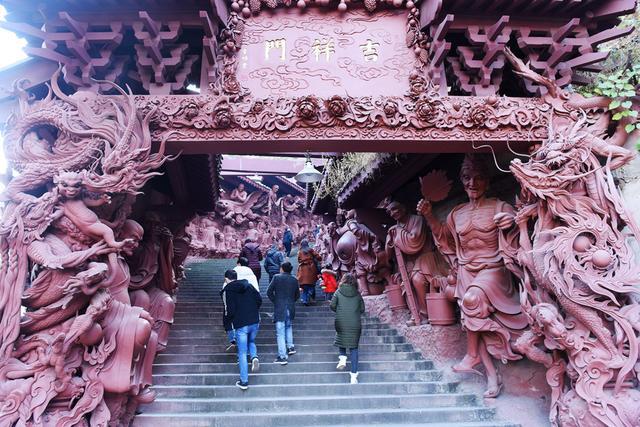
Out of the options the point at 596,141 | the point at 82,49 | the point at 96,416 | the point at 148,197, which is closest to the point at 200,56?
the point at 82,49

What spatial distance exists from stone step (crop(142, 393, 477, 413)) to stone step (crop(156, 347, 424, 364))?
3.78ft

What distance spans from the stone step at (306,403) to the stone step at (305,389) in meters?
0.14

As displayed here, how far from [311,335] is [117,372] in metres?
4.32

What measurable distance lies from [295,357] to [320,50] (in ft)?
14.3

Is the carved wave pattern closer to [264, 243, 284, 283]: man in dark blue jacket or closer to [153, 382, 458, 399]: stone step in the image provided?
[153, 382, 458, 399]: stone step

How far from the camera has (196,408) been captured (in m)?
4.90

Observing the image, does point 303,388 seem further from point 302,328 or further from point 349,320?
point 302,328

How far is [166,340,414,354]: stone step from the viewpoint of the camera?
21.7ft

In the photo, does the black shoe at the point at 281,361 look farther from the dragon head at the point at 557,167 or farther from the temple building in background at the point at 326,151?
the dragon head at the point at 557,167

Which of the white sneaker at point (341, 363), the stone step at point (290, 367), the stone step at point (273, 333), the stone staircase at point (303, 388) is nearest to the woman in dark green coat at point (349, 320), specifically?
the white sneaker at point (341, 363)

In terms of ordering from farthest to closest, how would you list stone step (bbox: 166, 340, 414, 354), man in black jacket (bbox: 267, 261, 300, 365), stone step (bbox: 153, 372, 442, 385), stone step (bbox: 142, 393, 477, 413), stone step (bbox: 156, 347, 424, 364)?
stone step (bbox: 166, 340, 414, 354) < stone step (bbox: 156, 347, 424, 364) < man in black jacket (bbox: 267, 261, 300, 365) < stone step (bbox: 153, 372, 442, 385) < stone step (bbox: 142, 393, 477, 413)

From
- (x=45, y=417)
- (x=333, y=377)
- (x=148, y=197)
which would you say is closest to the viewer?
(x=45, y=417)

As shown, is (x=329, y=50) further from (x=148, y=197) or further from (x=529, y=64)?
(x=148, y=197)

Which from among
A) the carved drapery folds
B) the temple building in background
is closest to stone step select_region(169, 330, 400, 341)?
the temple building in background
